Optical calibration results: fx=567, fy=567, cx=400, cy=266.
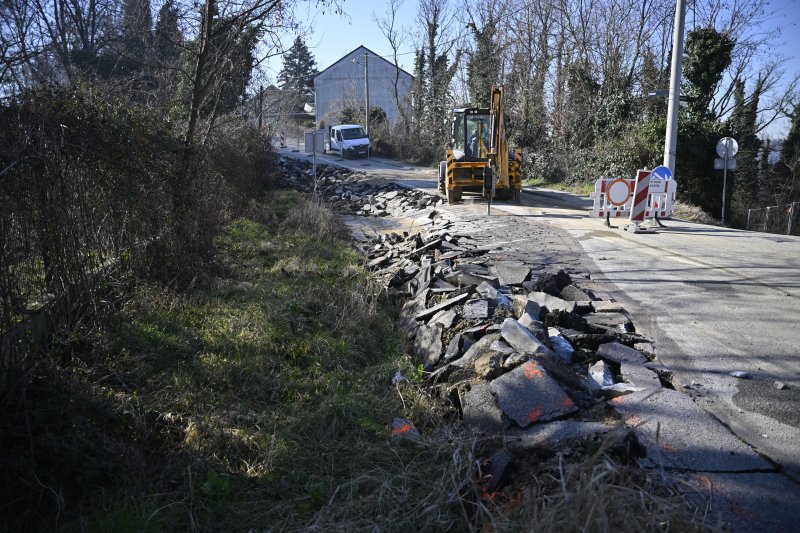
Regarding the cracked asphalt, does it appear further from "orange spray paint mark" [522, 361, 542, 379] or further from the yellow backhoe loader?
the yellow backhoe loader

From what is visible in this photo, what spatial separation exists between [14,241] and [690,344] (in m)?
5.75

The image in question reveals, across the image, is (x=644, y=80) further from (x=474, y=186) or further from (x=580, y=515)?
→ (x=580, y=515)

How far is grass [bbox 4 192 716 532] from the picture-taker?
3158mm

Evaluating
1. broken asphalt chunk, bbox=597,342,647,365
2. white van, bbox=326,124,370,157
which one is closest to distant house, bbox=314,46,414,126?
white van, bbox=326,124,370,157

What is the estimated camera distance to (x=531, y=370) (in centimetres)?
460

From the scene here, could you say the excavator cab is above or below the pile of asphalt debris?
above

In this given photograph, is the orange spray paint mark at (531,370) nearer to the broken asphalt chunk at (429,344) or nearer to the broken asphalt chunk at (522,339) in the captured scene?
the broken asphalt chunk at (522,339)

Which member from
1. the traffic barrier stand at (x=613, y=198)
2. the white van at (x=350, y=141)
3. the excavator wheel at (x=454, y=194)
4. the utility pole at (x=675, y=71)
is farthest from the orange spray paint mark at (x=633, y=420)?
the white van at (x=350, y=141)

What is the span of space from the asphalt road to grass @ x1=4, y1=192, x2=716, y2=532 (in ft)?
4.50

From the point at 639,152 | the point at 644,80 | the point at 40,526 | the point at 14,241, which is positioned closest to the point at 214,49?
the point at 14,241

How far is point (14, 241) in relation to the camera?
4.09 meters

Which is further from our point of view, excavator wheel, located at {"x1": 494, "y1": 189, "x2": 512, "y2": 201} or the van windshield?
the van windshield

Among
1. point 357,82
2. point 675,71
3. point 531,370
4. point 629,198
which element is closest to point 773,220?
point 675,71

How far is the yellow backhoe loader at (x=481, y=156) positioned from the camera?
16.9 meters
